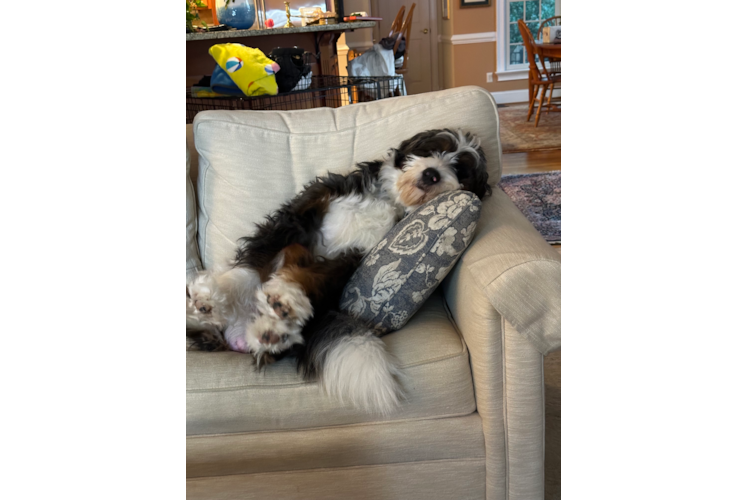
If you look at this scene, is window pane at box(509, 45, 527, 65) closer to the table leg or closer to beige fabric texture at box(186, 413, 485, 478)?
the table leg

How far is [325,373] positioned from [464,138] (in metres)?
0.83

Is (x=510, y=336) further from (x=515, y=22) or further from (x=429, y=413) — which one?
(x=515, y=22)

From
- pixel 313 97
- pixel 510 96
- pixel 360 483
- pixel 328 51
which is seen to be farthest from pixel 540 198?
pixel 510 96

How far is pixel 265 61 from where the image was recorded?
3.14 metres

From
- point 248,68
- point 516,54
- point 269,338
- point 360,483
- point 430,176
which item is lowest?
point 360,483

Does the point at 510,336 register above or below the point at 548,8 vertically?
below

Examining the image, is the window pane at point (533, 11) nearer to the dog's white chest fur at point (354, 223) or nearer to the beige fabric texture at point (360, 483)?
the dog's white chest fur at point (354, 223)

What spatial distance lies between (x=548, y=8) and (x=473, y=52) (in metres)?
1.21

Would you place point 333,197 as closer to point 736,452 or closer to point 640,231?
point 640,231

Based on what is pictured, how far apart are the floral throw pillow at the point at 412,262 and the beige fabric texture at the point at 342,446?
264mm

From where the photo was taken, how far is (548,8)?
306 inches

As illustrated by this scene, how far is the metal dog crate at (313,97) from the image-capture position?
10.8ft
